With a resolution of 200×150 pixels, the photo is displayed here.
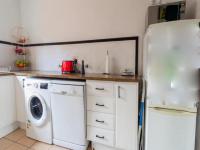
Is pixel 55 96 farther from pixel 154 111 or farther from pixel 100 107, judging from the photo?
pixel 154 111

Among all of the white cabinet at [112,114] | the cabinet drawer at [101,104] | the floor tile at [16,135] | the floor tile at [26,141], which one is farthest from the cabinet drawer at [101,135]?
the floor tile at [16,135]

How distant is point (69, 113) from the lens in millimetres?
1625

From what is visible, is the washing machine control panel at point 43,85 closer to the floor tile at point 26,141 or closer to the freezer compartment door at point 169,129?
the floor tile at point 26,141

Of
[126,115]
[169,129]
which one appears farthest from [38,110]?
[169,129]

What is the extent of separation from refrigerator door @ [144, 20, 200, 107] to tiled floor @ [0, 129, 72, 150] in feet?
4.95

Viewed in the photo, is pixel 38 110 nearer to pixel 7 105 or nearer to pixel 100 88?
pixel 7 105

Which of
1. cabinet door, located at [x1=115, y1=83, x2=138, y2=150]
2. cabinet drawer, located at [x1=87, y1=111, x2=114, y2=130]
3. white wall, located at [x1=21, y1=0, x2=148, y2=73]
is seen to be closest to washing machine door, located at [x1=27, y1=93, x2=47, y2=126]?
cabinet drawer, located at [x1=87, y1=111, x2=114, y2=130]

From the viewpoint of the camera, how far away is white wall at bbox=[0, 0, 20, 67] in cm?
238

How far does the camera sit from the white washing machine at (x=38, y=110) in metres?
1.73

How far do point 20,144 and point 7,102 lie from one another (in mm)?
654

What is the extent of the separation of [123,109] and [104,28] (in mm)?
1312

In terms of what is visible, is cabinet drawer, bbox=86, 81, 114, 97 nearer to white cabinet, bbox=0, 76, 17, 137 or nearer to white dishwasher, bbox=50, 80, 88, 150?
white dishwasher, bbox=50, 80, 88, 150

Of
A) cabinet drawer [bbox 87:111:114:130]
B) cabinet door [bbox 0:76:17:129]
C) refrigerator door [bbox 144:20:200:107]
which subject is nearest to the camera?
refrigerator door [bbox 144:20:200:107]

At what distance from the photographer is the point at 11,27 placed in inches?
100
